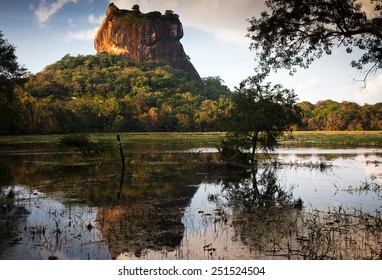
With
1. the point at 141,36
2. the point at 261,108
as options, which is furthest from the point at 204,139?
the point at 261,108

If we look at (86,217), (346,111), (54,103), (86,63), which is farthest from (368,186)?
(54,103)

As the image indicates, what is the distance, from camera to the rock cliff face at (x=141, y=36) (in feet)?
99.3

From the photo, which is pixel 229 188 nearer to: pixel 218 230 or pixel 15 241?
pixel 218 230

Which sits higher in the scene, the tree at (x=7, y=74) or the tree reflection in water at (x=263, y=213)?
the tree at (x=7, y=74)

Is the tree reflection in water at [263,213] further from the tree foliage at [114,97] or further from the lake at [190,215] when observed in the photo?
the tree foliage at [114,97]

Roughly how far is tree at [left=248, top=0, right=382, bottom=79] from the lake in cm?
434

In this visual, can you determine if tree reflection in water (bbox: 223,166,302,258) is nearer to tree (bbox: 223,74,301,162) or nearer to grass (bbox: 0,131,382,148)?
tree (bbox: 223,74,301,162)

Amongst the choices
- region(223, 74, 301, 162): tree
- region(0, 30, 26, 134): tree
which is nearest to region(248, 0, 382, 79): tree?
region(223, 74, 301, 162): tree

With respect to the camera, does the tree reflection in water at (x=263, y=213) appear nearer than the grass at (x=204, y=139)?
Yes

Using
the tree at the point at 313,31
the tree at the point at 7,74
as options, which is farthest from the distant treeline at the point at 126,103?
the tree at the point at 313,31

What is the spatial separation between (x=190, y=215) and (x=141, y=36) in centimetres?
3546

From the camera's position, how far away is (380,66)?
36.9ft

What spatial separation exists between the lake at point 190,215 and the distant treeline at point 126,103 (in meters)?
33.2

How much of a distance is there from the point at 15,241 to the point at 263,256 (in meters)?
4.79
